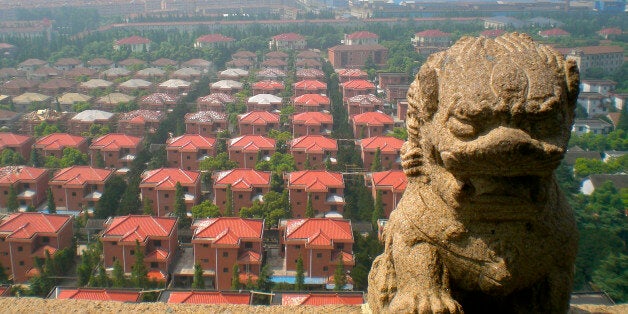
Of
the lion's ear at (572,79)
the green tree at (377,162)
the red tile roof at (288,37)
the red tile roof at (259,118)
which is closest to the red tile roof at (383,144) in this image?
the green tree at (377,162)

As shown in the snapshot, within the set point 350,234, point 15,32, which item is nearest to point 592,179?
point 350,234

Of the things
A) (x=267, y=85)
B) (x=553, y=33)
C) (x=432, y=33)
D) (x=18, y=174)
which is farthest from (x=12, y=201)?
(x=553, y=33)

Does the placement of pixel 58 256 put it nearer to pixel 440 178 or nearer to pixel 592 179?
pixel 440 178

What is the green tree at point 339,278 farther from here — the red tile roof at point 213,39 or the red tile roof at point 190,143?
the red tile roof at point 213,39

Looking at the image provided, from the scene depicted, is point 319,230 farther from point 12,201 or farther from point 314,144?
point 12,201

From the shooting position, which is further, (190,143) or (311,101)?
(311,101)
